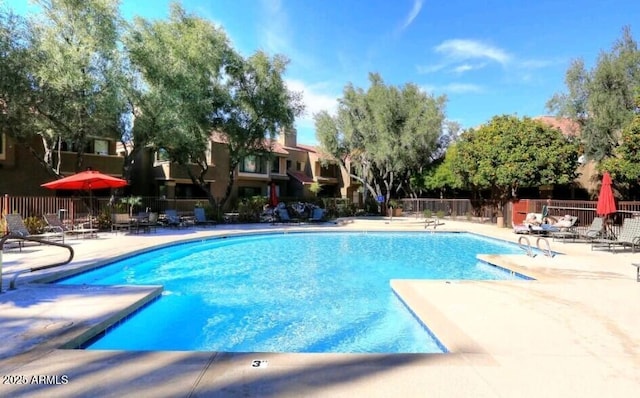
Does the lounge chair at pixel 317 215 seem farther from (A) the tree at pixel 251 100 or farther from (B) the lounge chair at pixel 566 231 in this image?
(B) the lounge chair at pixel 566 231

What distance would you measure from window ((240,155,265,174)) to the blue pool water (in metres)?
15.8

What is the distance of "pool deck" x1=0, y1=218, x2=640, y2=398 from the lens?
3096mm

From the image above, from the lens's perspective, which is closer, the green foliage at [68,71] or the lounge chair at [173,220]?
the green foliage at [68,71]

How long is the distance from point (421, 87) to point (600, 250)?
20.8 metres

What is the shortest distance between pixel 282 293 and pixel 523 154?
58.5 feet

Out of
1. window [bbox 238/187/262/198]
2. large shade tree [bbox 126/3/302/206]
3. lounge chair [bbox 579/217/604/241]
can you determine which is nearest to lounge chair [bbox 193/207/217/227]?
large shade tree [bbox 126/3/302/206]

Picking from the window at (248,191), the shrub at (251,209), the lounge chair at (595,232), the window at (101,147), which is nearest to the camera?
the lounge chair at (595,232)

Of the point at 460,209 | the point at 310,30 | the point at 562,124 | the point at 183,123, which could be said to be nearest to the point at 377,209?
the point at 460,209

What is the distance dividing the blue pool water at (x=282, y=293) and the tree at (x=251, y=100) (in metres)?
8.32

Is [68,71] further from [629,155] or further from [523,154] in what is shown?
[629,155]

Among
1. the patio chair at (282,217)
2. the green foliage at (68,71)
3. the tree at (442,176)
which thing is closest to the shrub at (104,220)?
the green foliage at (68,71)

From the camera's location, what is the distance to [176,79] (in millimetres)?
17641

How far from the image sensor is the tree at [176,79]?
17047 millimetres

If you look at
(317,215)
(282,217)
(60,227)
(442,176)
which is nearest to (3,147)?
(60,227)
